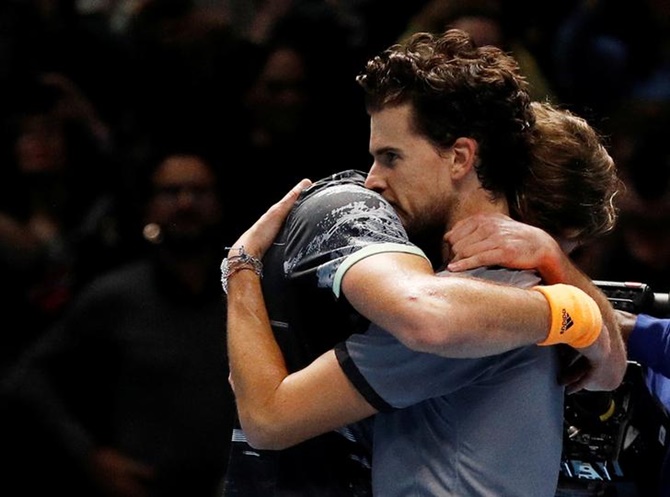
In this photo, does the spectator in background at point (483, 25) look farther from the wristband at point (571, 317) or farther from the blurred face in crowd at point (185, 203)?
the wristband at point (571, 317)

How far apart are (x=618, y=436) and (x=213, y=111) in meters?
2.58

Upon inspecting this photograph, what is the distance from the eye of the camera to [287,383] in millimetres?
2240

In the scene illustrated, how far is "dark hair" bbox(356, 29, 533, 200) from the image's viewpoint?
2.34 m

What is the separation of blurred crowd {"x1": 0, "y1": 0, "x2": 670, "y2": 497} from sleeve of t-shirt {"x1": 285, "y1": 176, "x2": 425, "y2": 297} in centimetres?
194

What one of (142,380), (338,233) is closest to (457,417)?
(338,233)

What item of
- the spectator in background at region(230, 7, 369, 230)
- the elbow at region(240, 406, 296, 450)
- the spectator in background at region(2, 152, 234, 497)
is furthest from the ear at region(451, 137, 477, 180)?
the spectator in background at region(230, 7, 369, 230)

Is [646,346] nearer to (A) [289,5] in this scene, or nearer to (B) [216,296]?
(B) [216,296]

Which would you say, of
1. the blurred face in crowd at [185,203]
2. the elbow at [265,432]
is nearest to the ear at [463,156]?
the elbow at [265,432]

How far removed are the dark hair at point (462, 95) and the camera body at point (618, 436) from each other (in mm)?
540

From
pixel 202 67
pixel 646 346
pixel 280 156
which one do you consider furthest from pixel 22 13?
pixel 646 346

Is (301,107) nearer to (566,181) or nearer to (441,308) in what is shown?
(566,181)

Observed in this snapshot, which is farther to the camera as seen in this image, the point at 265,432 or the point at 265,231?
the point at 265,231

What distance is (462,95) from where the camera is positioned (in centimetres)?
234

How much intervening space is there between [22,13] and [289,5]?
1.04 metres
